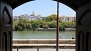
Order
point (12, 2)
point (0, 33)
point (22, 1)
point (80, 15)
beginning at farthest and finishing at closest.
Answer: point (22, 1), point (12, 2), point (80, 15), point (0, 33)

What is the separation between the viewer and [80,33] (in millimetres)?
1441

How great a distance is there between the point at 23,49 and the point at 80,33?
6.34 metres

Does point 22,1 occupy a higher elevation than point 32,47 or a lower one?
higher

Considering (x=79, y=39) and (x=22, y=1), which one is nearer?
(x=79, y=39)

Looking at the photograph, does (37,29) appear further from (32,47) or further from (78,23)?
(78,23)

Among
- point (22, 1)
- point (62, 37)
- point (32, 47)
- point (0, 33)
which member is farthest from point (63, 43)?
point (0, 33)

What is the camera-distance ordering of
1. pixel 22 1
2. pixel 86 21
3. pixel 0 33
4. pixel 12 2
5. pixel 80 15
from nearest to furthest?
pixel 0 33, pixel 86 21, pixel 80 15, pixel 12 2, pixel 22 1

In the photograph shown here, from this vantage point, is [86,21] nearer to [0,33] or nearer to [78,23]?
[78,23]

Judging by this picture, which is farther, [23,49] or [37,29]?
[23,49]

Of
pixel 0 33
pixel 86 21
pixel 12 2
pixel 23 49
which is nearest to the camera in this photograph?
pixel 0 33

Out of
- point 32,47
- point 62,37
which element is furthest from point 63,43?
point 32,47

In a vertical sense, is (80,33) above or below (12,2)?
below

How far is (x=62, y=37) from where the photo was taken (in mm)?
8664

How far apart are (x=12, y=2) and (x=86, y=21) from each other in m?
0.72
